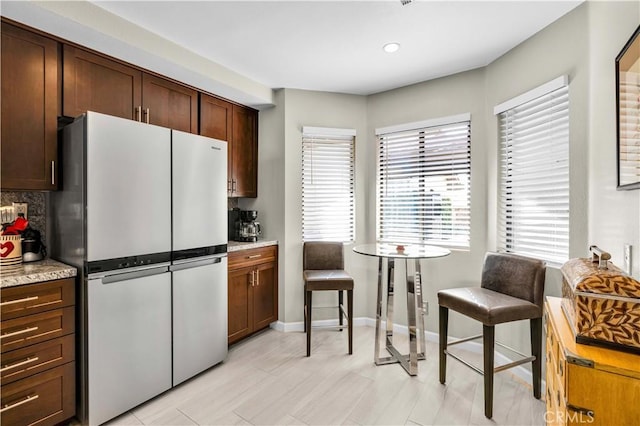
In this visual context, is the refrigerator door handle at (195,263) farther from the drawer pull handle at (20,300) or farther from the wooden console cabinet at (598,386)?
the wooden console cabinet at (598,386)

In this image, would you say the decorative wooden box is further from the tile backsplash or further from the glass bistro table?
the tile backsplash

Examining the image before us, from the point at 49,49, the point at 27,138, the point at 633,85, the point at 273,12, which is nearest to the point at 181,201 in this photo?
the point at 27,138

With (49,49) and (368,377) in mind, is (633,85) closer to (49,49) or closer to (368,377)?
(368,377)

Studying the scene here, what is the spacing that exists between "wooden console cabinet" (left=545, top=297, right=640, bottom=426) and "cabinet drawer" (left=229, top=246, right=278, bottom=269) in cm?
243

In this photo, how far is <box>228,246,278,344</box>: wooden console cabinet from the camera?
2.94 m

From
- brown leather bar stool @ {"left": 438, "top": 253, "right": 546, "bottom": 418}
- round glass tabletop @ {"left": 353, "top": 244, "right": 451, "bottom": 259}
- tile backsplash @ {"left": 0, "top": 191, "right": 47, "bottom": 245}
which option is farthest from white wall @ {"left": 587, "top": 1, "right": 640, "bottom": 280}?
tile backsplash @ {"left": 0, "top": 191, "right": 47, "bottom": 245}

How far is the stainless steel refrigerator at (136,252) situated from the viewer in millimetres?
1858

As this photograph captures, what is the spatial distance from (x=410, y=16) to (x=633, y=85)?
4.12 feet

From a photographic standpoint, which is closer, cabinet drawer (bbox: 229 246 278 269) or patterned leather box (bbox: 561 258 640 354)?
patterned leather box (bbox: 561 258 640 354)

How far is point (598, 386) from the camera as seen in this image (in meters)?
1.01

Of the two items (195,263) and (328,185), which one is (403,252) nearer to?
(328,185)

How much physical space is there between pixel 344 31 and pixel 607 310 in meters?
2.14

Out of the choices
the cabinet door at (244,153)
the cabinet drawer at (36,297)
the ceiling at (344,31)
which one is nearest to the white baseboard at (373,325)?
the cabinet door at (244,153)

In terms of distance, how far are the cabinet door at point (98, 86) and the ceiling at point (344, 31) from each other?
38 cm
